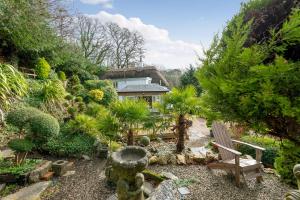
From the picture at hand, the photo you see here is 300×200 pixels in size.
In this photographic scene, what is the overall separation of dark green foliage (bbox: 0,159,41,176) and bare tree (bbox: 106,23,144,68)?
2088 centimetres

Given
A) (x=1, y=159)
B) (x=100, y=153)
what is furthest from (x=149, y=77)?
(x=1, y=159)

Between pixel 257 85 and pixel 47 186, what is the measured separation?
4.48 m


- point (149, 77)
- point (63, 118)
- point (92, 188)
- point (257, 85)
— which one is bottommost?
point (92, 188)

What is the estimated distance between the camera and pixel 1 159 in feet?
15.9

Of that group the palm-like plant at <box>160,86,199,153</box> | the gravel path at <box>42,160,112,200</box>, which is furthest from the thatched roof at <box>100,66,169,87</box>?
the gravel path at <box>42,160,112,200</box>

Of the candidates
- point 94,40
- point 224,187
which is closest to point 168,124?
point 224,187

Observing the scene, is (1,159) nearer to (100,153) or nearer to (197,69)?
(100,153)

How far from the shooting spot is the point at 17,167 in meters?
4.52

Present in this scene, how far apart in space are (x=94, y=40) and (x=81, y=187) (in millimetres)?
21188

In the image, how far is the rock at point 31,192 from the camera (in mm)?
3715

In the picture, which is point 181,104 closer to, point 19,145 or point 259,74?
point 19,145

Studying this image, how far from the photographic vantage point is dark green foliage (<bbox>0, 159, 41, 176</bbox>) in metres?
4.35

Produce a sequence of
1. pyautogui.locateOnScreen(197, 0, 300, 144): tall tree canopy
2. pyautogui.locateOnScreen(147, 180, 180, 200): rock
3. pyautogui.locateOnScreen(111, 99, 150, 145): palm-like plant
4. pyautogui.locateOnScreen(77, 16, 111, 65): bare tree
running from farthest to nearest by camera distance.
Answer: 1. pyautogui.locateOnScreen(77, 16, 111, 65): bare tree
2. pyautogui.locateOnScreen(111, 99, 150, 145): palm-like plant
3. pyautogui.locateOnScreen(147, 180, 180, 200): rock
4. pyautogui.locateOnScreen(197, 0, 300, 144): tall tree canopy

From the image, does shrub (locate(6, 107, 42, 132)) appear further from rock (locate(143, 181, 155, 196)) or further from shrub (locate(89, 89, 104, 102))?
shrub (locate(89, 89, 104, 102))
